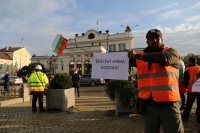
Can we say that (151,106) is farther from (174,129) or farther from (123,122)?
(123,122)

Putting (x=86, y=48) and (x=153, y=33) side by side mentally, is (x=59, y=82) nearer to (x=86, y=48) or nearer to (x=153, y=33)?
(x=153, y=33)

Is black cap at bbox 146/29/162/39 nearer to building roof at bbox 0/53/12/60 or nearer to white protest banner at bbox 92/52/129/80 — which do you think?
white protest banner at bbox 92/52/129/80

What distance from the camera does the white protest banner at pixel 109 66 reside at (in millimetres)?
8680

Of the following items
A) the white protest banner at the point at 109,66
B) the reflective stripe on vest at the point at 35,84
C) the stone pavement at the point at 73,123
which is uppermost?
the white protest banner at the point at 109,66

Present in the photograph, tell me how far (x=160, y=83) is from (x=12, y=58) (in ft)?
311

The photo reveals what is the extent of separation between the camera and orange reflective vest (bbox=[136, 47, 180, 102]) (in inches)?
163

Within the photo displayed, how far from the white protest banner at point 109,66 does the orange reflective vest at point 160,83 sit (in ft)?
13.9

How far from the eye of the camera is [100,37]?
9150cm

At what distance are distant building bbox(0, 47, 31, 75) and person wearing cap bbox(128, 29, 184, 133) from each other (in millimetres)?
86735

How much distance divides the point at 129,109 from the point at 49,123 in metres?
2.67

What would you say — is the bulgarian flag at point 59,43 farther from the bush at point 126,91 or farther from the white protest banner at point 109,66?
the white protest banner at point 109,66

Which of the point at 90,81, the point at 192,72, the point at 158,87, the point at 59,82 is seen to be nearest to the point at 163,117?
the point at 158,87

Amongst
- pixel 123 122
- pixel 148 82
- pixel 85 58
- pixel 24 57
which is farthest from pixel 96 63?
pixel 24 57

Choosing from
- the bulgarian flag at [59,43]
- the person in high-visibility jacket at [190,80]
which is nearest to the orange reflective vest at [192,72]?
the person in high-visibility jacket at [190,80]
